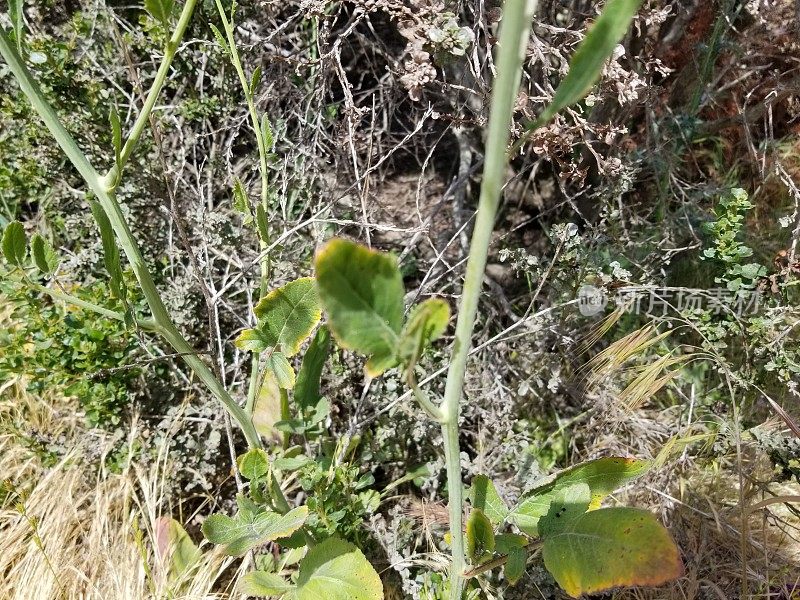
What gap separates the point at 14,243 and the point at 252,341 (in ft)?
1.23

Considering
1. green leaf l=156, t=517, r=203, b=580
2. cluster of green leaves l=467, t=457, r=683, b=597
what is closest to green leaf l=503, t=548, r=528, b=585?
cluster of green leaves l=467, t=457, r=683, b=597

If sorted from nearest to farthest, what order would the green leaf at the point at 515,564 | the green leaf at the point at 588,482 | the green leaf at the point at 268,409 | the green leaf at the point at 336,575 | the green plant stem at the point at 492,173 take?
the green plant stem at the point at 492,173 < the green leaf at the point at 515,564 < the green leaf at the point at 588,482 < the green leaf at the point at 336,575 < the green leaf at the point at 268,409

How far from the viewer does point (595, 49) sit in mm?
554

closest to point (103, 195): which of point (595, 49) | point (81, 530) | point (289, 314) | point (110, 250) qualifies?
point (110, 250)

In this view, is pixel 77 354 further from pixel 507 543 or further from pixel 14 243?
pixel 507 543

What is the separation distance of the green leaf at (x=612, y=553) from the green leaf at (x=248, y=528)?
1.32ft

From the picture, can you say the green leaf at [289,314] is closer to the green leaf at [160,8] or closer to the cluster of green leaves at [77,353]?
the green leaf at [160,8]

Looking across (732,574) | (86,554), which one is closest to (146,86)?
(86,554)

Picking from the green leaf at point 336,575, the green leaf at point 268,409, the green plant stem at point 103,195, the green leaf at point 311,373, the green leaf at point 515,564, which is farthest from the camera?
the green leaf at point 268,409

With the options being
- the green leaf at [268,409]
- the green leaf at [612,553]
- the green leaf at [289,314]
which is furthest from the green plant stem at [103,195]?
the green leaf at [612,553]

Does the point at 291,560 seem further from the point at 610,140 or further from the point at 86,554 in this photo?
the point at 610,140

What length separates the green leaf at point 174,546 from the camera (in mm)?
1501

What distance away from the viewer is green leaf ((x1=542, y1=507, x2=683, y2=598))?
78cm

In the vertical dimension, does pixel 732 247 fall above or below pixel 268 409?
above
